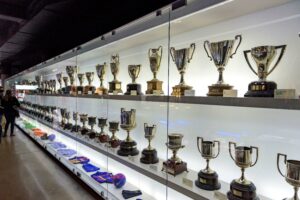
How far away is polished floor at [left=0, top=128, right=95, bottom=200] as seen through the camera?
240 centimetres

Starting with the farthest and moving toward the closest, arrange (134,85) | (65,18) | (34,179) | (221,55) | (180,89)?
(65,18), (34,179), (134,85), (180,89), (221,55)

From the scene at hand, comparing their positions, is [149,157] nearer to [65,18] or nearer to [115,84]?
[115,84]

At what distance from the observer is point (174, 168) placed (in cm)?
159

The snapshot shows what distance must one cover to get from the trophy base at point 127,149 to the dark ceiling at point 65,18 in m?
1.22

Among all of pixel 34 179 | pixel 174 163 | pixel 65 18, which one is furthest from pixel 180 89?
pixel 65 18

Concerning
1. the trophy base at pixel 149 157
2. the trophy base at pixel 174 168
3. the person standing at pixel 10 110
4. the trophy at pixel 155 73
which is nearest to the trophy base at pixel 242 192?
the trophy base at pixel 174 168

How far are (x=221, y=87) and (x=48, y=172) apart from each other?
110 inches

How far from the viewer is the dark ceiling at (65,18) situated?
2311 millimetres

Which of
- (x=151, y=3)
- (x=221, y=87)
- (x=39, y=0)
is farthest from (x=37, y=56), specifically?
(x=221, y=87)

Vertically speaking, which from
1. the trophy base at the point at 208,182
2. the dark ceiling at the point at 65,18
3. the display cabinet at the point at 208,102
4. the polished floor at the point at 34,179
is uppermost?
the dark ceiling at the point at 65,18

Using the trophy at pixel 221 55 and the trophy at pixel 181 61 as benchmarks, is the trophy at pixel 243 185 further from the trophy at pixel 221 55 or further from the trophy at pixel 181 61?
the trophy at pixel 181 61

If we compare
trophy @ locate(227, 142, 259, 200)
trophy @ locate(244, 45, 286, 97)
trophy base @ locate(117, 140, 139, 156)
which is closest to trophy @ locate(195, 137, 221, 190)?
trophy @ locate(227, 142, 259, 200)

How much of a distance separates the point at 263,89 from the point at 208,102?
312mm

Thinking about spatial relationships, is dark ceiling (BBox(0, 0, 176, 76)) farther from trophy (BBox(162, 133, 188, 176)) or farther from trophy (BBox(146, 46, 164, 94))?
trophy (BBox(162, 133, 188, 176))
